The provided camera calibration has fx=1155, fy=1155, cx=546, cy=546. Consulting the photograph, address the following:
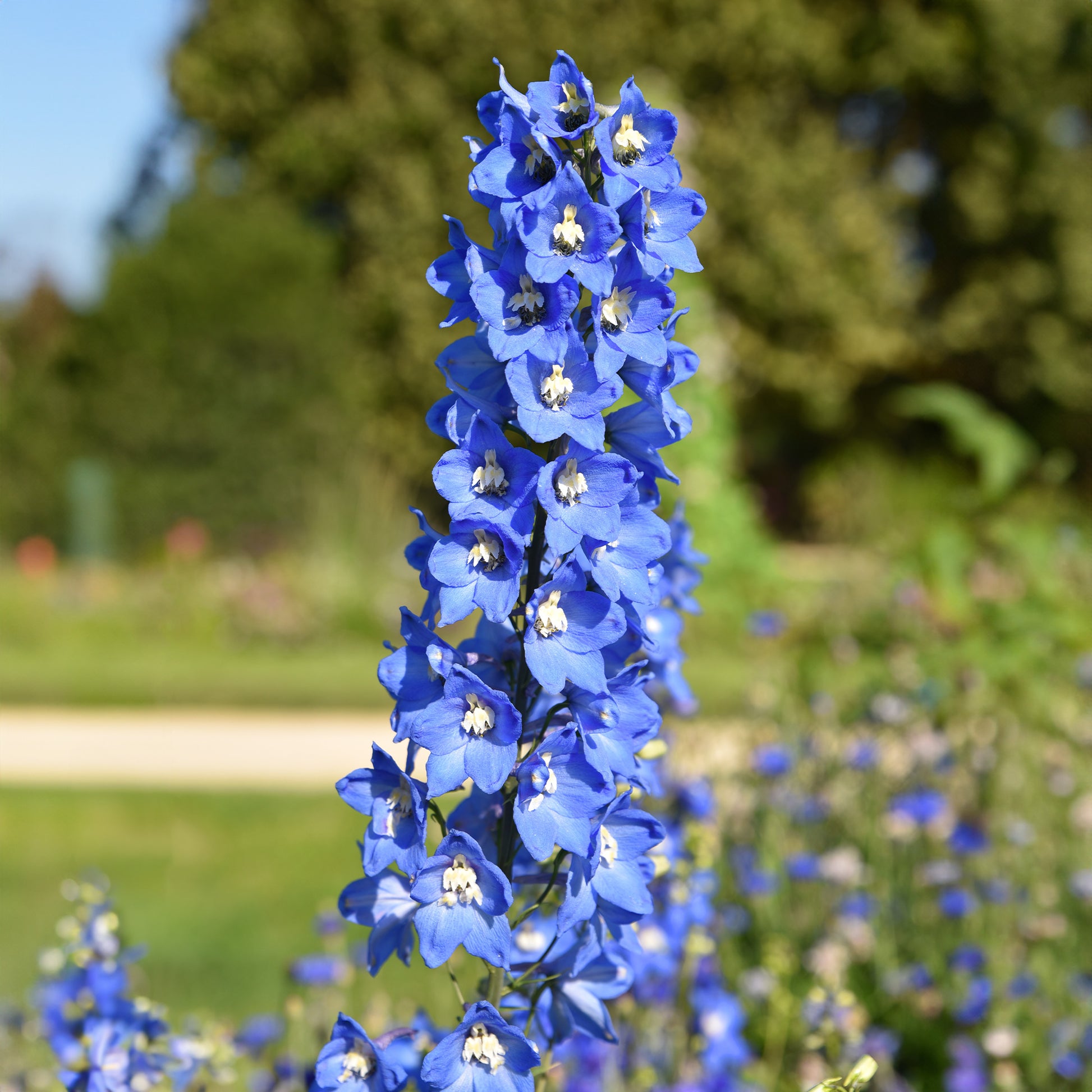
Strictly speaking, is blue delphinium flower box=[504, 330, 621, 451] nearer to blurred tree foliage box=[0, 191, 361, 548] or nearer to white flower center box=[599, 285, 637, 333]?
white flower center box=[599, 285, 637, 333]

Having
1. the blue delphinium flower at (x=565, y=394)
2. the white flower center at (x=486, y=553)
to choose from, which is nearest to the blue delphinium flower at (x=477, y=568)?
the white flower center at (x=486, y=553)

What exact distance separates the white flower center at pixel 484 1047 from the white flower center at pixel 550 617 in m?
0.44

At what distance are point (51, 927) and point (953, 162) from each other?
16833 millimetres

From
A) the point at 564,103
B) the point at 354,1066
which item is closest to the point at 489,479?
the point at 564,103

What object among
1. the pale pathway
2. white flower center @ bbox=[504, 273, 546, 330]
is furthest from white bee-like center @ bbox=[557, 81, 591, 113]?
the pale pathway

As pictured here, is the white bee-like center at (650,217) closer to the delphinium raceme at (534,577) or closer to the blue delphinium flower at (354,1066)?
the delphinium raceme at (534,577)

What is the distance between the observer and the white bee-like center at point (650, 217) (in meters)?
1.40

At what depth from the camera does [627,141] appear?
1.36m

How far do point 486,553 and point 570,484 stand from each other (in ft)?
0.40

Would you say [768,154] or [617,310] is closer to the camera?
[617,310]

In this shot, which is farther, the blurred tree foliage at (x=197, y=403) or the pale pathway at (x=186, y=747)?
the blurred tree foliage at (x=197, y=403)

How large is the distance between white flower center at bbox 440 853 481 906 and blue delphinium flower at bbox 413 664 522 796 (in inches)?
3.3

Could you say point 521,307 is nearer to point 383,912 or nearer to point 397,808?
point 397,808

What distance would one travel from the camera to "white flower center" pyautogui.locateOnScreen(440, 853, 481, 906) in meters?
1.27
